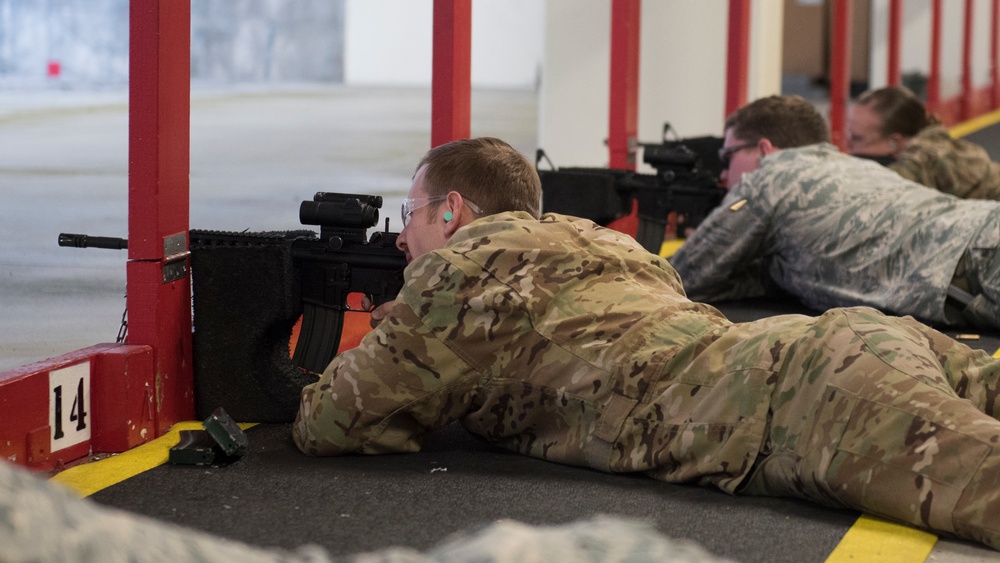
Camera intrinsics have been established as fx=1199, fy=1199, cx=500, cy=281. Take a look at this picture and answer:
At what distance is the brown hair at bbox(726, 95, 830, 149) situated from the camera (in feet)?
14.9

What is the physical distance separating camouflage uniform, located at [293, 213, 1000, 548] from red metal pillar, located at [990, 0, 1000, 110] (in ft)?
46.0

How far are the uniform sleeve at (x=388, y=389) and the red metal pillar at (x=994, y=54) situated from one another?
567 inches

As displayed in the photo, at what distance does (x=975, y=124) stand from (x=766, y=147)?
34.0 feet

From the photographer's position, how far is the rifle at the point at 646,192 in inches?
187

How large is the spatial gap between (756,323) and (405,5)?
599cm

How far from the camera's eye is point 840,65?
31.0ft

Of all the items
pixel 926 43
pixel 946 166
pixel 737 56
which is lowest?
pixel 946 166

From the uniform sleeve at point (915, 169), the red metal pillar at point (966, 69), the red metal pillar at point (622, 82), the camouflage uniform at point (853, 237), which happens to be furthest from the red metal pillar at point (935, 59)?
the camouflage uniform at point (853, 237)

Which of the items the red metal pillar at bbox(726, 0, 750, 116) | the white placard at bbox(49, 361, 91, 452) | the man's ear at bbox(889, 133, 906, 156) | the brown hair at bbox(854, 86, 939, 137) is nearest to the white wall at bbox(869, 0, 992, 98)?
the red metal pillar at bbox(726, 0, 750, 116)

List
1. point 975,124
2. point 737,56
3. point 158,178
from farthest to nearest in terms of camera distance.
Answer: point 975,124 → point 737,56 → point 158,178

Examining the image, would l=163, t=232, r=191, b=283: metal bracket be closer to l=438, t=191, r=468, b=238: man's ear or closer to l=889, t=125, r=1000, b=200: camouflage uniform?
l=438, t=191, r=468, b=238: man's ear

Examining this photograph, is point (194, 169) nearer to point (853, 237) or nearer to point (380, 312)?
point (853, 237)

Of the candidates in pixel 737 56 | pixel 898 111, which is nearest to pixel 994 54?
pixel 737 56

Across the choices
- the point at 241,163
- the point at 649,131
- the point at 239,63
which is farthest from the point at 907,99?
the point at 239,63
